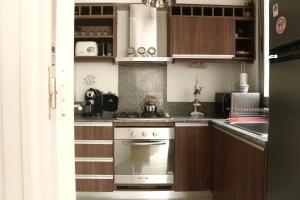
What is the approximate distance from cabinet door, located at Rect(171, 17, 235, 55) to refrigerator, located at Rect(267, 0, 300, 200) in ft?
5.60

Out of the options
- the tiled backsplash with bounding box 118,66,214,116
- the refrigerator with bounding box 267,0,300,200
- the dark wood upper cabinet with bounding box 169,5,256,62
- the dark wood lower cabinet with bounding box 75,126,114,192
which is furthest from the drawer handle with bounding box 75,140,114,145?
the refrigerator with bounding box 267,0,300,200

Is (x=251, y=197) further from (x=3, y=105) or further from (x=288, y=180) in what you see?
(x=3, y=105)

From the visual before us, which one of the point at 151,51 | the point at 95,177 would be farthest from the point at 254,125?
the point at 95,177

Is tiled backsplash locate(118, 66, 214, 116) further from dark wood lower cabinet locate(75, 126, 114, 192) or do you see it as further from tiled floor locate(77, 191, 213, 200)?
tiled floor locate(77, 191, 213, 200)

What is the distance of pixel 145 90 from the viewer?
143 inches

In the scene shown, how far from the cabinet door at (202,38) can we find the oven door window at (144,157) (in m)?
1.06

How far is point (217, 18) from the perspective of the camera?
3.25 metres

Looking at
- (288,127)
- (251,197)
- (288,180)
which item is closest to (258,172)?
(251,197)

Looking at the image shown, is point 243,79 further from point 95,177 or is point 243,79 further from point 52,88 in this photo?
point 52,88

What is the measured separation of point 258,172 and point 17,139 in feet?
5.20

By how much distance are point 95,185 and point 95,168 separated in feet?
0.60

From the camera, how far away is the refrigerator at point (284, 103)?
128 centimetres

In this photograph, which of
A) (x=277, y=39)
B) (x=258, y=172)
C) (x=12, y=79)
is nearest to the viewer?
(x=12, y=79)

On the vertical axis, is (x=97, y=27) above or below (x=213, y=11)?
below
